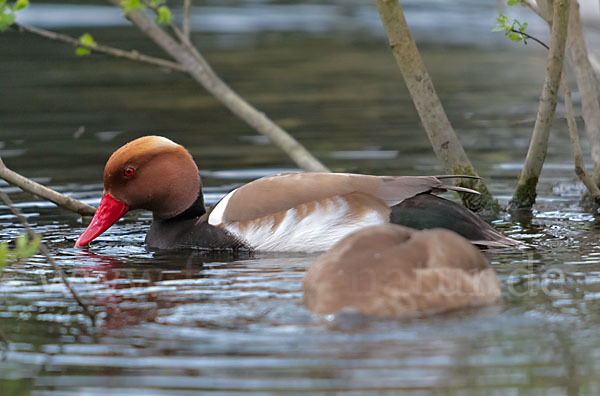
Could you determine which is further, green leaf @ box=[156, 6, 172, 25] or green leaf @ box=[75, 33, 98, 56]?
green leaf @ box=[75, 33, 98, 56]

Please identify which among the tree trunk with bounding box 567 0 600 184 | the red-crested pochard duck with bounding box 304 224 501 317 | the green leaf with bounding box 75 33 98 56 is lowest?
the red-crested pochard duck with bounding box 304 224 501 317

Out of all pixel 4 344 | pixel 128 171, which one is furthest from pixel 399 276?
pixel 128 171

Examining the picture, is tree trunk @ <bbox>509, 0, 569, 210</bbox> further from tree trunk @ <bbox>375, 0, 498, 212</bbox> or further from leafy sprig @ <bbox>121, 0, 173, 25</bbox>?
leafy sprig @ <bbox>121, 0, 173, 25</bbox>

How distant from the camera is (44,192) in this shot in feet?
27.7

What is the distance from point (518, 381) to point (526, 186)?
14.3 ft

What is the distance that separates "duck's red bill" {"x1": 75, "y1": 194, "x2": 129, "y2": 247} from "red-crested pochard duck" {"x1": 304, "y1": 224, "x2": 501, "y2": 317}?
2.51m

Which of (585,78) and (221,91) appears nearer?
(585,78)

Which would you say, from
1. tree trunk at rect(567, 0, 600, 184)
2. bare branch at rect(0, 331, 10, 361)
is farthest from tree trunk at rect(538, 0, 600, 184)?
bare branch at rect(0, 331, 10, 361)

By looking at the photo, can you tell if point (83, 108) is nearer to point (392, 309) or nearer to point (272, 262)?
point (272, 262)

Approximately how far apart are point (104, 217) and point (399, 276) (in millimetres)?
3146

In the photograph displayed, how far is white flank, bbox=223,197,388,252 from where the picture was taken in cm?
732

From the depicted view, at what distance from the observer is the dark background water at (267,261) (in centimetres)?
471

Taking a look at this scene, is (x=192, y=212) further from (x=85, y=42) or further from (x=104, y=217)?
(x=85, y=42)

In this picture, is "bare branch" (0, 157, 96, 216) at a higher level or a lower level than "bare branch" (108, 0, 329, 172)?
lower
